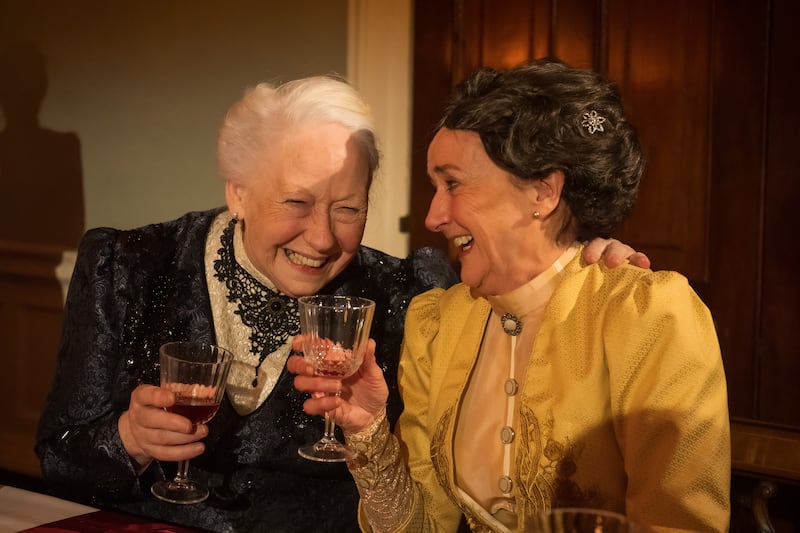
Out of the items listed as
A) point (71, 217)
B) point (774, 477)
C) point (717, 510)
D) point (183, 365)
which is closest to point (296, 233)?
point (183, 365)

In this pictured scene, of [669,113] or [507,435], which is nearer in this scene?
[507,435]

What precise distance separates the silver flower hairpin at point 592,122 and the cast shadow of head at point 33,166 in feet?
10.6

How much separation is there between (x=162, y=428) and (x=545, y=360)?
79cm

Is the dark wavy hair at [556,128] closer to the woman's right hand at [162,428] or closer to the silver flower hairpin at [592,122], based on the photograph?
the silver flower hairpin at [592,122]

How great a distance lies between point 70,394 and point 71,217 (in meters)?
2.40

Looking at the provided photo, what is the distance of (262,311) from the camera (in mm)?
2352

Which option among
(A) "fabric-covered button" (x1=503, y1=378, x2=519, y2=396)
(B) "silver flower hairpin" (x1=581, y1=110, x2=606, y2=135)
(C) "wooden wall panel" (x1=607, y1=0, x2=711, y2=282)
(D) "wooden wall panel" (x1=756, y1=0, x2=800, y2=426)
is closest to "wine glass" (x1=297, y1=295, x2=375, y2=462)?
(A) "fabric-covered button" (x1=503, y1=378, x2=519, y2=396)

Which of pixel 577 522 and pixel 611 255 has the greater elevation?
pixel 611 255

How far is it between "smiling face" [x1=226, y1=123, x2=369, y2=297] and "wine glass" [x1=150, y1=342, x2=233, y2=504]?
416 mm

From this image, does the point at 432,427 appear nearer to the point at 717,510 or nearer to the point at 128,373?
the point at 717,510

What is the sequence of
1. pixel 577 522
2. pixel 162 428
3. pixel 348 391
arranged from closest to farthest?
pixel 577 522
pixel 162 428
pixel 348 391

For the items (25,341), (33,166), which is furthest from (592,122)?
(25,341)

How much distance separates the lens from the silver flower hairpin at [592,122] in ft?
5.93

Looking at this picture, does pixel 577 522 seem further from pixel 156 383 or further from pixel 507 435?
pixel 156 383
